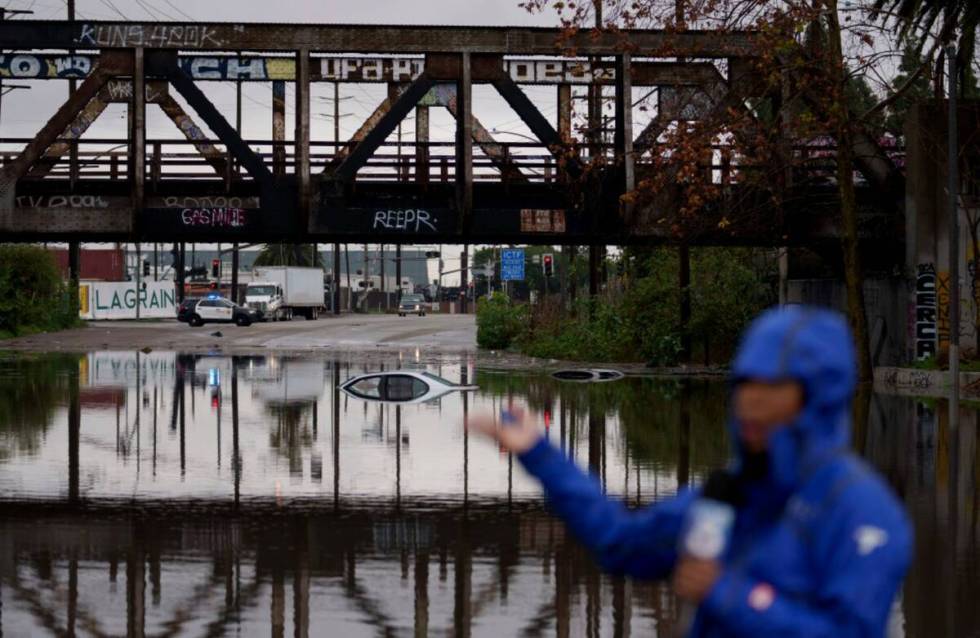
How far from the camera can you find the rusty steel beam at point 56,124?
3178 cm

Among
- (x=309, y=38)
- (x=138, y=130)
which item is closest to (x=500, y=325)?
(x=309, y=38)

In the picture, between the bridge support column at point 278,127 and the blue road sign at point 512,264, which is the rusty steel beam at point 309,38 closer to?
the bridge support column at point 278,127

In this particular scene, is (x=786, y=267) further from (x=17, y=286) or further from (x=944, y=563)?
(x=17, y=286)

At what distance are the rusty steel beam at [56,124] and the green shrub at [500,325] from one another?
1073 inches

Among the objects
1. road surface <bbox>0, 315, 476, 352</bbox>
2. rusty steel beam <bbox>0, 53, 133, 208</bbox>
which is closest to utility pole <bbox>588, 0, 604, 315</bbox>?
road surface <bbox>0, 315, 476, 352</bbox>

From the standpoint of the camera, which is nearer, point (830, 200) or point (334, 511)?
point (334, 511)

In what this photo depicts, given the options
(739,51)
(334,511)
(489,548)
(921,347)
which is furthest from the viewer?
(921,347)

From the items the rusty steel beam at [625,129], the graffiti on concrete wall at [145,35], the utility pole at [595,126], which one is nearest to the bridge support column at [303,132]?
the graffiti on concrete wall at [145,35]

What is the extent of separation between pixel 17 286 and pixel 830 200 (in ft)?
138

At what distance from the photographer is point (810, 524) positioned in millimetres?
2881

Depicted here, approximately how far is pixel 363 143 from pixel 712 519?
96.7ft

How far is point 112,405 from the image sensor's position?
3091 centimetres

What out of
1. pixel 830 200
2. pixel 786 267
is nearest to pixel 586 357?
pixel 786 267

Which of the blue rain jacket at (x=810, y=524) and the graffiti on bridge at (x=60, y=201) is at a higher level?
the graffiti on bridge at (x=60, y=201)
